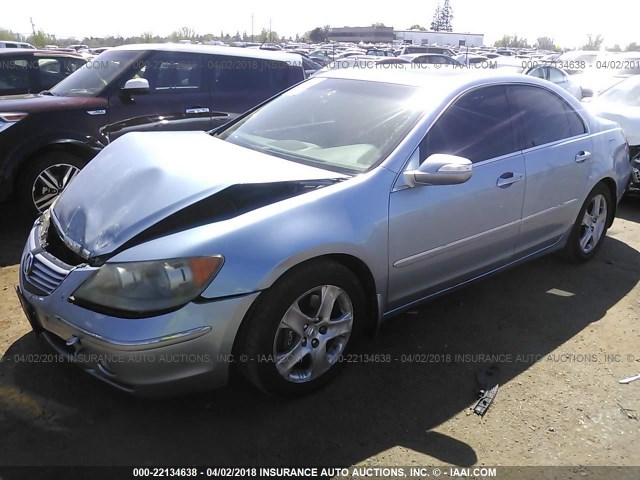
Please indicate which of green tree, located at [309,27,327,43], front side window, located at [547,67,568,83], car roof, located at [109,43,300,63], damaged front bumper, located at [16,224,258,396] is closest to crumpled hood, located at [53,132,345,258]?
damaged front bumper, located at [16,224,258,396]

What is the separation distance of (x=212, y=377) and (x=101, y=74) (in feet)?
15.0

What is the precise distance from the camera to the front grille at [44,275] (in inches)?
99.1

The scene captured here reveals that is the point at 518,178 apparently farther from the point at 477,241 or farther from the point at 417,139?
the point at 417,139

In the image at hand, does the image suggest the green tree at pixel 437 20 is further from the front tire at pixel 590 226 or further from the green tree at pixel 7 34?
the front tire at pixel 590 226

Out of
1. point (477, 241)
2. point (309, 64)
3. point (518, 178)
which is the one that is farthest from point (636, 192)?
point (309, 64)

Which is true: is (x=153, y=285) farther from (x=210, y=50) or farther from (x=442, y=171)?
(x=210, y=50)

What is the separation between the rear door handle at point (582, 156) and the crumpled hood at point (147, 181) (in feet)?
7.27

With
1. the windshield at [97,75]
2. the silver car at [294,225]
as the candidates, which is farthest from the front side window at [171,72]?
the silver car at [294,225]

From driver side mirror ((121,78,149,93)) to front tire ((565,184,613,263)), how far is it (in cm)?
437

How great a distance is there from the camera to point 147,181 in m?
2.79

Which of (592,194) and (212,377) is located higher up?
(592,194)

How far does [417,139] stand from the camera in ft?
10.0

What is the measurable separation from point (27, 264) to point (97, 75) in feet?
12.3

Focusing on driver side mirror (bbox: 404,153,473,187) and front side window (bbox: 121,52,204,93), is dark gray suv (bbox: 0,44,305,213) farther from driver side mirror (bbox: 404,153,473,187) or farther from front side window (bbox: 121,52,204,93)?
driver side mirror (bbox: 404,153,473,187)
